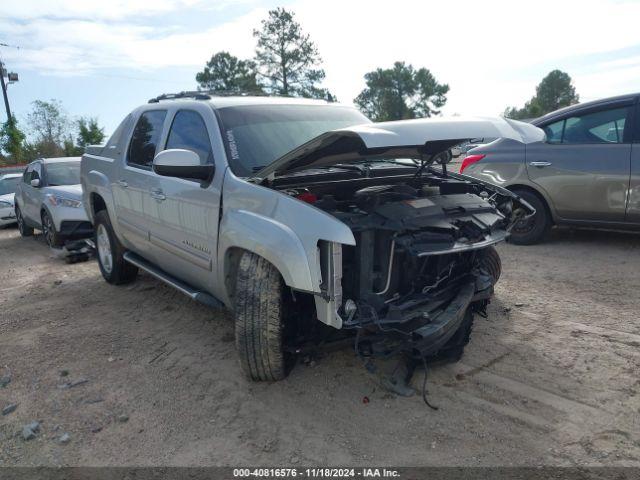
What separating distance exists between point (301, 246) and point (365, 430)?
1093 mm

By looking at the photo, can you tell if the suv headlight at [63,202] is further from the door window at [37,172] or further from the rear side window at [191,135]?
the rear side window at [191,135]

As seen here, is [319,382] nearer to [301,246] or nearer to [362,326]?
[362,326]

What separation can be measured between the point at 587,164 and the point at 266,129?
4063 mm

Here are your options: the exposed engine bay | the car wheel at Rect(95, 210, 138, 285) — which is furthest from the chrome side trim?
the car wheel at Rect(95, 210, 138, 285)

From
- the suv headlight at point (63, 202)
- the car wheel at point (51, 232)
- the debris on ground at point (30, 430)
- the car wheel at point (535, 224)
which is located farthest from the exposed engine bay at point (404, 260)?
the car wheel at point (51, 232)

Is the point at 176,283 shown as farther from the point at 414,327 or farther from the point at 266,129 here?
the point at 414,327

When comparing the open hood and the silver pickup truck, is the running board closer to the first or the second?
the silver pickup truck

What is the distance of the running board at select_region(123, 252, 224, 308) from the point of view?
3.90 m

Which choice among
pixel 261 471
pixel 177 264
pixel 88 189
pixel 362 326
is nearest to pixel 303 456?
pixel 261 471

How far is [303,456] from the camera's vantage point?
2.78 meters

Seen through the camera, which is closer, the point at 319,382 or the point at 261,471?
the point at 261,471

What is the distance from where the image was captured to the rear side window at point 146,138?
480 centimetres

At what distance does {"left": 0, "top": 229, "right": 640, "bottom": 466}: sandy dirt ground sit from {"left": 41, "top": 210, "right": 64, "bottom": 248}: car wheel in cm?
333

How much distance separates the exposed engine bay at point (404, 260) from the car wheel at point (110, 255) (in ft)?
9.28
